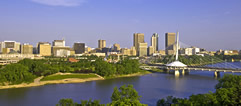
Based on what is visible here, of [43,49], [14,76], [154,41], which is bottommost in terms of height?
[14,76]

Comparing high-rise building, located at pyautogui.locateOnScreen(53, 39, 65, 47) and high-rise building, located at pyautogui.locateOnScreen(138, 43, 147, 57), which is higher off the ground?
high-rise building, located at pyautogui.locateOnScreen(53, 39, 65, 47)

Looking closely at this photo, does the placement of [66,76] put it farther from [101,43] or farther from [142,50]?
[101,43]

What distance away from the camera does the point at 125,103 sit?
30.1ft

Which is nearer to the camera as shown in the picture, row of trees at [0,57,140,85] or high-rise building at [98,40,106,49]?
row of trees at [0,57,140,85]

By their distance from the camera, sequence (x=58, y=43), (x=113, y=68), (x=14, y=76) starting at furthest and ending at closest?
1. (x=58, y=43)
2. (x=113, y=68)
3. (x=14, y=76)

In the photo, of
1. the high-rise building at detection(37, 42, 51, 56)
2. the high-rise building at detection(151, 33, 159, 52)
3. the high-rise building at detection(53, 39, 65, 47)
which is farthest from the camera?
the high-rise building at detection(151, 33, 159, 52)

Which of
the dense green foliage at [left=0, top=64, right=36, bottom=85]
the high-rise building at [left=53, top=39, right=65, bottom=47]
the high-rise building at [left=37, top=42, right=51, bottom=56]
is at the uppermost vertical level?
the high-rise building at [left=53, top=39, right=65, bottom=47]

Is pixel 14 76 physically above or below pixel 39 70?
below

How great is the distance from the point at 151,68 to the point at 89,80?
56.9 ft

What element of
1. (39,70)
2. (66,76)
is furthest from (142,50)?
(66,76)

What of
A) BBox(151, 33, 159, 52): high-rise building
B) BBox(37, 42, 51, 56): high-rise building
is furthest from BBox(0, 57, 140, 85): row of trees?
BBox(151, 33, 159, 52): high-rise building

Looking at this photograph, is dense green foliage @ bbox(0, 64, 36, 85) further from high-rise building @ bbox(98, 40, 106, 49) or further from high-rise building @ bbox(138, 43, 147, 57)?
high-rise building @ bbox(98, 40, 106, 49)

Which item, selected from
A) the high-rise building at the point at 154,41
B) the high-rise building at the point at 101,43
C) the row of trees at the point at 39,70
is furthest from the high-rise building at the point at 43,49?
the high-rise building at the point at 154,41

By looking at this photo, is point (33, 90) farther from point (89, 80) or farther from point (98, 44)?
point (98, 44)
